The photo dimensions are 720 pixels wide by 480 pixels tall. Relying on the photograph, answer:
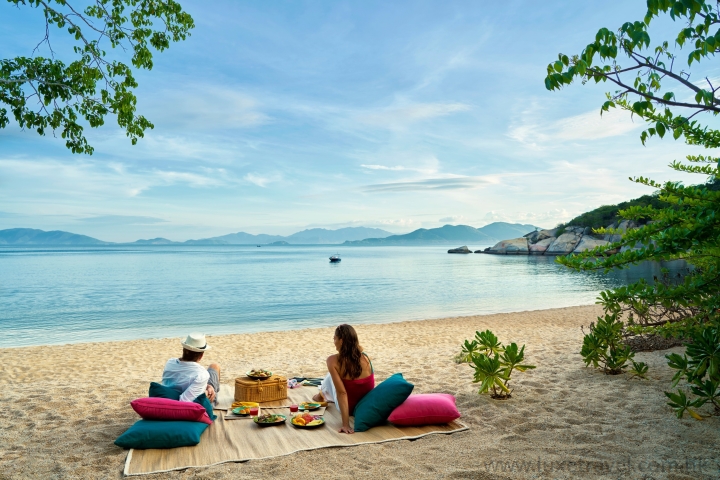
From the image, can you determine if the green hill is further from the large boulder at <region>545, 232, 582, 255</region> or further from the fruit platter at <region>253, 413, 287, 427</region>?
the fruit platter at <region>253, 413, 287, 427</region>

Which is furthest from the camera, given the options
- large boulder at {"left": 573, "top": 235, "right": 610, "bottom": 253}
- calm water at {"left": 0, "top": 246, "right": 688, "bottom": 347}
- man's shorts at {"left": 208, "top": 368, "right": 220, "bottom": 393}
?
large boulder at {"left": 573, "top": 235, "right": 610, "bottom": 253}

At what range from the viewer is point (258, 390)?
6590mm

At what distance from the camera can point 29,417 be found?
20.2ft

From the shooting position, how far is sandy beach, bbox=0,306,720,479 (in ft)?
14.3

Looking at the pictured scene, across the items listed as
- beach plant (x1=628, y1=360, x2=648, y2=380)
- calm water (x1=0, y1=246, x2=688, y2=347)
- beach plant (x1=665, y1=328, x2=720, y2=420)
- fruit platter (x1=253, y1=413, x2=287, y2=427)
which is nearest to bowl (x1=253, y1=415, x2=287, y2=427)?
fruit platter (x1=253, y1=413, x2=287, y2=427)

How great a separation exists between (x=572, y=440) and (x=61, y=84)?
736 cm

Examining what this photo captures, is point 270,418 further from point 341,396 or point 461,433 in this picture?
point 461,433

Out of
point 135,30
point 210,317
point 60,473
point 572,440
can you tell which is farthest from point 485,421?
point 210,317

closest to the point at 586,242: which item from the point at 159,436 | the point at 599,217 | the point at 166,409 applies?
the point at 599,217

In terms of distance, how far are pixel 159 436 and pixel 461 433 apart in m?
3.16

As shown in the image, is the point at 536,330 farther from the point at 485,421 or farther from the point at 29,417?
the point at 29,417

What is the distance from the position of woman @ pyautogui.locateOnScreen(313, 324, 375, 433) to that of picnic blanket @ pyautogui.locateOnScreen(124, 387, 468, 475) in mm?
260

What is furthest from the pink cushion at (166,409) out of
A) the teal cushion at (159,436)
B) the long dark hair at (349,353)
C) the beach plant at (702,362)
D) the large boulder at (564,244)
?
the large boulder at (564,244)

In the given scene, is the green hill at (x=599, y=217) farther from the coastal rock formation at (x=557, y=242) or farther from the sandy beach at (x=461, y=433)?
the sandy beach at (x=461, y=433)
